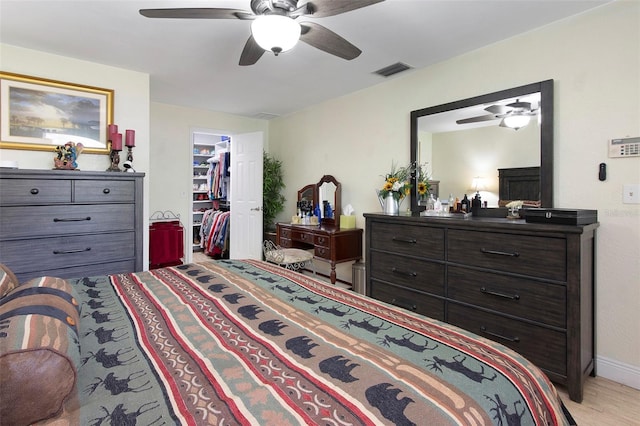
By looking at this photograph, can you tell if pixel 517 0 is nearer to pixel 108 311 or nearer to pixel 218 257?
pixel 108 311

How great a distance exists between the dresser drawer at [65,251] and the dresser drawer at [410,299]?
218 cm

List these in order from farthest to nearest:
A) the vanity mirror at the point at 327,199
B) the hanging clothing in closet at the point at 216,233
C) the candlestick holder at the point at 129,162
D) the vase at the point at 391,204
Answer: the hanging clothing in closet at the point at 216,233 → the vanity mirror at the point at 327,199 → the vase at the point at 391,204 → the candlestick holder at the point at 129,162

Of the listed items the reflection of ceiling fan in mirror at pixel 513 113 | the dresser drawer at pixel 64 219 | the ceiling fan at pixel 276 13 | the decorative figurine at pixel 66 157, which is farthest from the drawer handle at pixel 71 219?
the reflection of ceiling fan in mirror at pixel 513 113

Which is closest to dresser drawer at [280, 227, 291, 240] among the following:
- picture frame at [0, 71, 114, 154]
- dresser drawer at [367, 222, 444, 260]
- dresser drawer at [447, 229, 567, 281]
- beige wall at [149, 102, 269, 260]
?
beige wall at [149, 102, 269, 260]

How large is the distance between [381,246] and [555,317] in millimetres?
1346

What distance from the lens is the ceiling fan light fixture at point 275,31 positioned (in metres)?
1.71

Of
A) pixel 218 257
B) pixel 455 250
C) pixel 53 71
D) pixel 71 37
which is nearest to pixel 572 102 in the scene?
pixel 455 250

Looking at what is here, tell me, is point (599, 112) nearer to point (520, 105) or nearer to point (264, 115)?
point (520, 105)

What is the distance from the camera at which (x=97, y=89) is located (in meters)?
3.11

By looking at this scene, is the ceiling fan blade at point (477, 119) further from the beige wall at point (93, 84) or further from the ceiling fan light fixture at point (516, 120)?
the beige wall at point (93, 84)

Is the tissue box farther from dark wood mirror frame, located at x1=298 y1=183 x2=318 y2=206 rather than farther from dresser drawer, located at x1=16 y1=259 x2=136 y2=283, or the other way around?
dresser drawer, located at x1=16 y1=259 x2=136 y2=283

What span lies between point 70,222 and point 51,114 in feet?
Answer: 3.55

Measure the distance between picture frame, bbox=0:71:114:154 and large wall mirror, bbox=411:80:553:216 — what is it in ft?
9.92

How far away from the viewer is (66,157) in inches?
110
